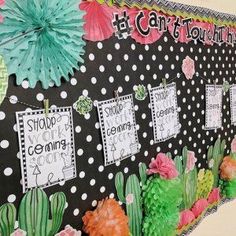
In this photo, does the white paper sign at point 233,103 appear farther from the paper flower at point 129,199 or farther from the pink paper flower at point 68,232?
the pink paper flower at point 68,232

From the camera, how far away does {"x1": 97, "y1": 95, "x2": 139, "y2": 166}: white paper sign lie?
906mm

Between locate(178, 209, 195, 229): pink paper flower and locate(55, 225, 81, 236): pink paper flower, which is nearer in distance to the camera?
locate(55, 225, 81, 236): pink paper flower

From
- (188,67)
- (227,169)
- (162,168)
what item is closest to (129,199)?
(162,168)

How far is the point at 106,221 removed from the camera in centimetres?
86

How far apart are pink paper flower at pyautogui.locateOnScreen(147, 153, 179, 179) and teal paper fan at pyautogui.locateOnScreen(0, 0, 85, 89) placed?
1.40 ft

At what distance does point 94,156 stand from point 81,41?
11.5 inches

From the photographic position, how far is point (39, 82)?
2.44 ft

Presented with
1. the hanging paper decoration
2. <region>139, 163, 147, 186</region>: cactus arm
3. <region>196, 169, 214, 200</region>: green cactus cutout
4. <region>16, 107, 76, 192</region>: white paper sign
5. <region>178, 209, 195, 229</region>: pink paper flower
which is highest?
the hanging paper decoration

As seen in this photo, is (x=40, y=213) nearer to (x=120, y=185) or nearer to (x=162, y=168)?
(x=120, y=185)

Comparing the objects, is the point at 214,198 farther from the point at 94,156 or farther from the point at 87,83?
the point at 87,83

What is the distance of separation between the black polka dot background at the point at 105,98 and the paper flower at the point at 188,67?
2 centimetres

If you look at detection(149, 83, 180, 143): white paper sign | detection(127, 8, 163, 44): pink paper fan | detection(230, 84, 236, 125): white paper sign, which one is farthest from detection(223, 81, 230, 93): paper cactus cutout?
detection(127, 8, 163, 44): pink paper fan

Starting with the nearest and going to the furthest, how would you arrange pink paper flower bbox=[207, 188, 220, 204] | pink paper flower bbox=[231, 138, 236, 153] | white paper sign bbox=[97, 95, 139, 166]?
white paper sign bbox=[97, 95, 139, 166] < pink paper flower bbox=[207, 188, 220, 204] < pink paper flower bbox=[231, 138, 236, 153]

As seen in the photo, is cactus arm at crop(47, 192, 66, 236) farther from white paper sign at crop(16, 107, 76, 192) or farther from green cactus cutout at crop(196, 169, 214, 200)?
green cactus cutout at crop(196, 169, 214, 200)
